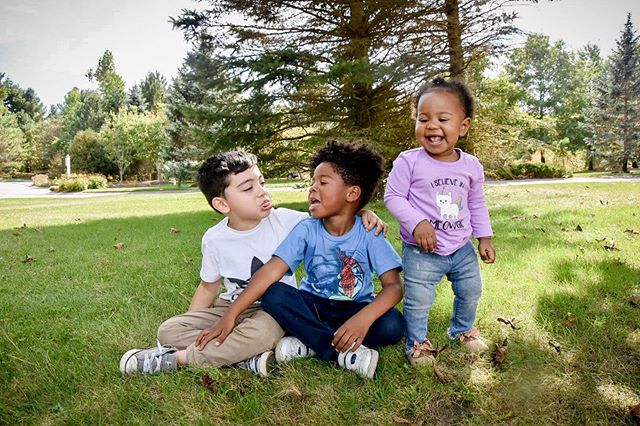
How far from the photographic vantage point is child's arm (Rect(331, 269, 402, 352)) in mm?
2123

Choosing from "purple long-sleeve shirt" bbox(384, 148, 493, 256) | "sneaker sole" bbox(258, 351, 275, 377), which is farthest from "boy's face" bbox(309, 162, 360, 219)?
"sneaker sole" bbox(258, 351, 275, 377)

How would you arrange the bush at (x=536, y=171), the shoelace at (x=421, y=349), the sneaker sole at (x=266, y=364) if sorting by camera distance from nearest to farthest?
1. the sneaker sole at (x=266, y=364)
2. the shoelace at (x=421, y=349)
3. the bush at (x=536, y=171)

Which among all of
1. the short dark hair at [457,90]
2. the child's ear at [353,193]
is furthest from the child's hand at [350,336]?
the short dark hair at [457,90]

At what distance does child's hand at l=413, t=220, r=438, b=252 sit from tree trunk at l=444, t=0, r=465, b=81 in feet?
26.6

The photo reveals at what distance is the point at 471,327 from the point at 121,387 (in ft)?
6.23

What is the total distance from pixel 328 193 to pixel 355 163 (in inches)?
10.5

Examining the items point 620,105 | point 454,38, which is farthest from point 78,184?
point 620,105

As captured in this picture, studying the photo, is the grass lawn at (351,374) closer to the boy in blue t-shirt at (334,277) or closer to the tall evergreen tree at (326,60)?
the boy in blue t-shirt at (334,277)

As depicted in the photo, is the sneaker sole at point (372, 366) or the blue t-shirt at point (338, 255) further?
the blue t-shirt at point (338, 255)

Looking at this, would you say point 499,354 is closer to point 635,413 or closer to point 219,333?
point 635,413

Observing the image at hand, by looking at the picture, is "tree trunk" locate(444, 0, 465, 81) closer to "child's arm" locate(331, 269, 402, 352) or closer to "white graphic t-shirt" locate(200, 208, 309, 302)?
"white graphic t-shirt" locate(200, 208, 309, 302)

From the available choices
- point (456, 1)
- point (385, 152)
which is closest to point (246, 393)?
point (385, 152)

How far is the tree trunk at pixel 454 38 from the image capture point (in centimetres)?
936

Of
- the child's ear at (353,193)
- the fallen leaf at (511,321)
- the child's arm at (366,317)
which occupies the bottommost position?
the fallen leaf at (511,321)
